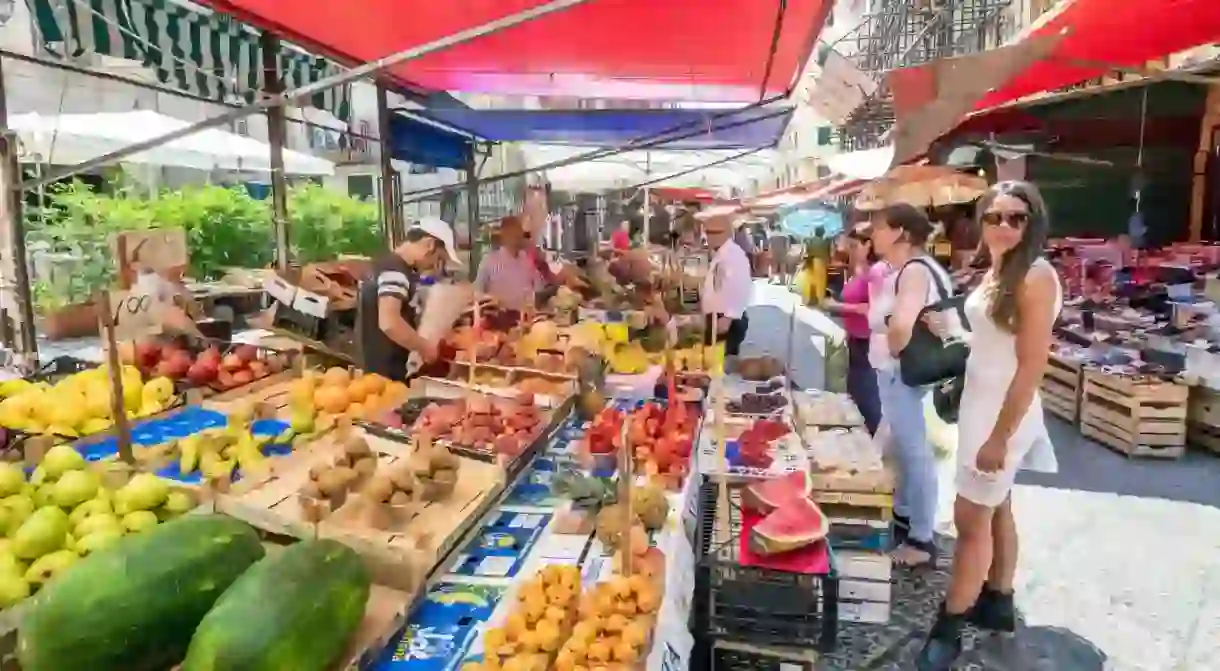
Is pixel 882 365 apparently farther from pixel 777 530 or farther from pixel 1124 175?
pixel 1124 175

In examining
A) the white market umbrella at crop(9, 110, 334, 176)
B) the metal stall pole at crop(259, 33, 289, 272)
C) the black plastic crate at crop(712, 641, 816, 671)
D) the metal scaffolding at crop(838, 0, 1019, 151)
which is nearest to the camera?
the black plastic crate at crop(712, 641, 816, 671)

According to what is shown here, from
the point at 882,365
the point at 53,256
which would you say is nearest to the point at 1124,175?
the point at 882,365

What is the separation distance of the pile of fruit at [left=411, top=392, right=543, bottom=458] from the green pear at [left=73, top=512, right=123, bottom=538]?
91 cm

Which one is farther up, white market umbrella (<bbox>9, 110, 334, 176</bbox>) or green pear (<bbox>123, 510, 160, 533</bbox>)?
white market umbrella (<bbox>9, 110, 334, 176</bbox>)

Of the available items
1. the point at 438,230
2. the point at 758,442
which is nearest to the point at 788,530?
the point at 758,442

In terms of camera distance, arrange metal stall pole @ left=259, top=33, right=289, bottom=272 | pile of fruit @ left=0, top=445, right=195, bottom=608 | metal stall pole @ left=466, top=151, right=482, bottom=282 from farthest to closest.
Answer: metal stall pole @ left=466, top=151, right=482, bottom=282 < metal stall pole @ left=259, top=33, right=289, bottom=272 < pile of fruit @ left=0, top=445, right=195, bottom=608

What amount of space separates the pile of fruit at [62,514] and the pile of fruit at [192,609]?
21cm

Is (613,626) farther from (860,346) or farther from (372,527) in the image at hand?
(860,346)

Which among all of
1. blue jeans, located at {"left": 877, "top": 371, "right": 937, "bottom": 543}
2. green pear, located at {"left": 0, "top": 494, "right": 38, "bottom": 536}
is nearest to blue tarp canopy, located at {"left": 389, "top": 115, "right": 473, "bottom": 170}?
blue jeans, located at {"left": 877, "top": 371, "right": 937, "bottom": 543}

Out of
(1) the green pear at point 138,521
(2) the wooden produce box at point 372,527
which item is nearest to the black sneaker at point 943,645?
(2) the wooden produce box at point 372,527

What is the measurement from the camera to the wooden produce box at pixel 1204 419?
701 cm

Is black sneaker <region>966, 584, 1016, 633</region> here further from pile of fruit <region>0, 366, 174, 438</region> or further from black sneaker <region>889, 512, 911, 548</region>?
pile of fruit <region>0, 366, 174, 438</region>

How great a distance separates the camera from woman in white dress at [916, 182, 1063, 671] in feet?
11.4

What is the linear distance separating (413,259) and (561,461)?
5.83 feet
